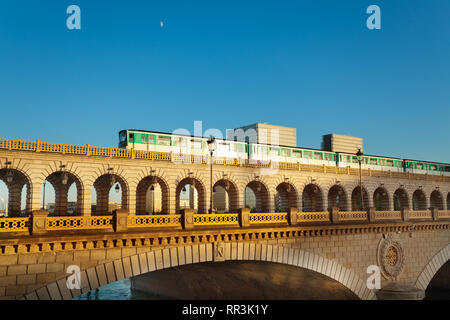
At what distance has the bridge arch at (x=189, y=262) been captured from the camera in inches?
744

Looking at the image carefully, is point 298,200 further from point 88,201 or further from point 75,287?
point 75,287

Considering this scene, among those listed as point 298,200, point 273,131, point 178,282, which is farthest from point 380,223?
Answer: point 273,131

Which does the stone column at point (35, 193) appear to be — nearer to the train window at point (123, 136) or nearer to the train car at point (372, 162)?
the train window at point (123, 136)

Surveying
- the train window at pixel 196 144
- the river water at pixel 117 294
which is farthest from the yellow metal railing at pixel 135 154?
the river water at pixel 117 294

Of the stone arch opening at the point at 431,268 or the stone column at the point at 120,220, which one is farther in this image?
the stone arch opening at the point at 431,268

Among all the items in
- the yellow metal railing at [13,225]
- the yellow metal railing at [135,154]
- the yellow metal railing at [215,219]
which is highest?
the yellow metal railing at [135,154]

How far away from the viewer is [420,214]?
39.2m

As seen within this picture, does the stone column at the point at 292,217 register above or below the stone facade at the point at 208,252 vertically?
above

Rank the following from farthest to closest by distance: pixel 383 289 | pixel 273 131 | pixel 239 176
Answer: pixel 273 131 < pixel 239 176 < pixel 383 289

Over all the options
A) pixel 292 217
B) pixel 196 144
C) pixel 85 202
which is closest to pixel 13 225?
pixel 85 202

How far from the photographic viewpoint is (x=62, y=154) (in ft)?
92.2

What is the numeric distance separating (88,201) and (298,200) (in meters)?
20.3

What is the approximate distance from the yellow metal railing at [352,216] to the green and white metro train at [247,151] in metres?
11.1
